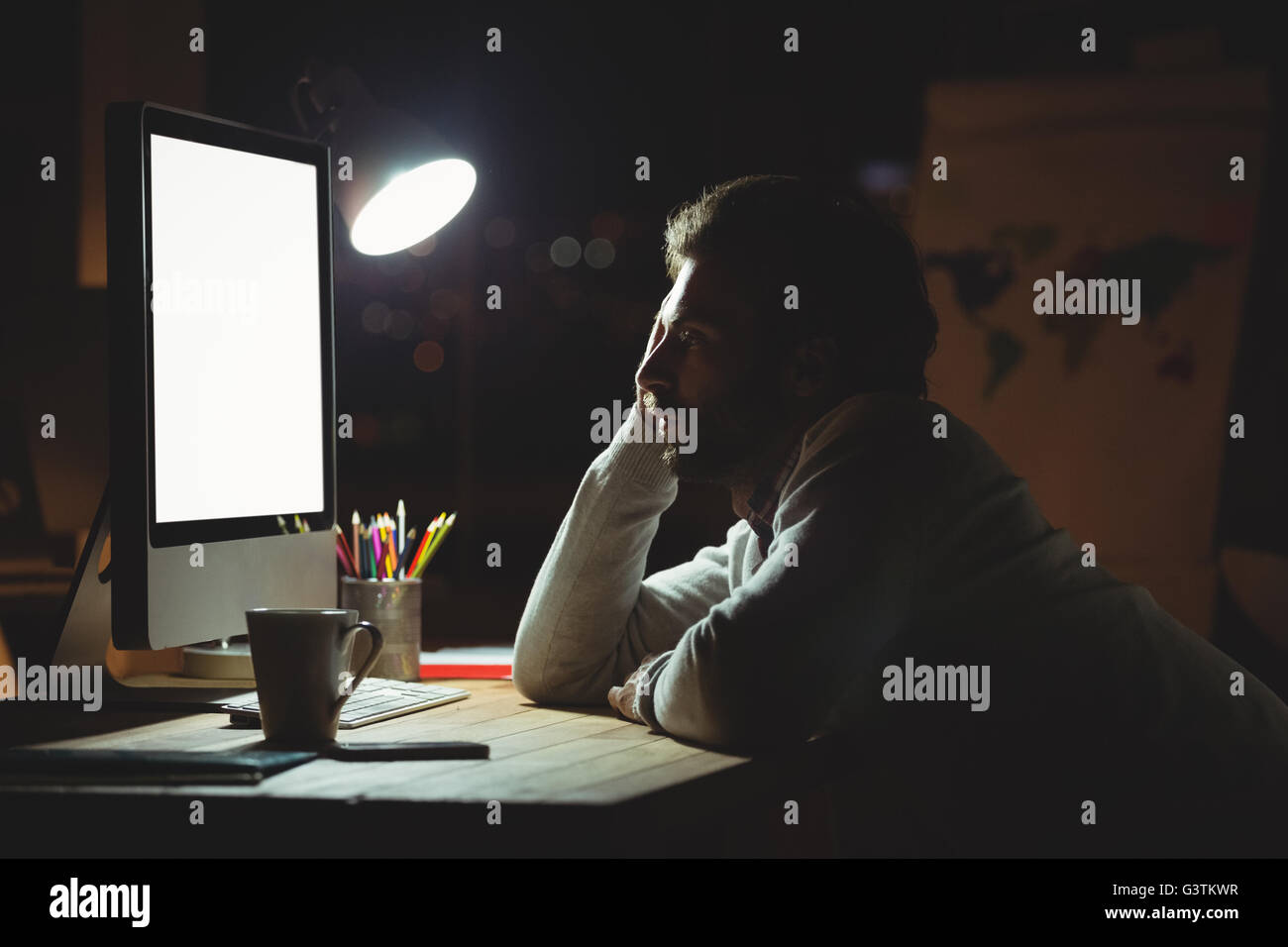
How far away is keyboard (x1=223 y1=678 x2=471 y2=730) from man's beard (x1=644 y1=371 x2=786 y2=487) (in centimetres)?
40

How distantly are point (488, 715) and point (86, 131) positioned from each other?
213 cm

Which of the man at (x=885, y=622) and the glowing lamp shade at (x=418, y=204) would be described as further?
the glowing lamp shade at (x=418, y=204)

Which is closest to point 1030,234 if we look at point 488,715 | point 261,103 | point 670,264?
A: point 670,264

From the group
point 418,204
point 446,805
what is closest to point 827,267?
point 418,204

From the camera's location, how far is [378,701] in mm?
1327

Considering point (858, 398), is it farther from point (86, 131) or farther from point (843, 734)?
point (86, 131)

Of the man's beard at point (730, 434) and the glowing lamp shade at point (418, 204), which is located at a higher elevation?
the glowing lamp shade at point (418, 204)

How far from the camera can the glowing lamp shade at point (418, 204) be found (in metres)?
1.74

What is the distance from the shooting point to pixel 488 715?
52.5 inches

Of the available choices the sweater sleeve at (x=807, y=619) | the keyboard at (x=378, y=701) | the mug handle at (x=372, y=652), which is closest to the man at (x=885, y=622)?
the sweater sleeve at (x=807, y=619)

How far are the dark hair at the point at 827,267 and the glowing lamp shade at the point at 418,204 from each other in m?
0.44

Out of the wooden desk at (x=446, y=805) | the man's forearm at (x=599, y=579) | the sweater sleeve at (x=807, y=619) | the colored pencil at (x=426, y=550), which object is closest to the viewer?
the wooden desk at (x=446, y=805)

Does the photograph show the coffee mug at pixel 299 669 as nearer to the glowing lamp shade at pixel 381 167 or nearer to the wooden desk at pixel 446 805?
the wooden desk at pixel 446 805

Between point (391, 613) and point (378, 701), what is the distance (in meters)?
0.23
